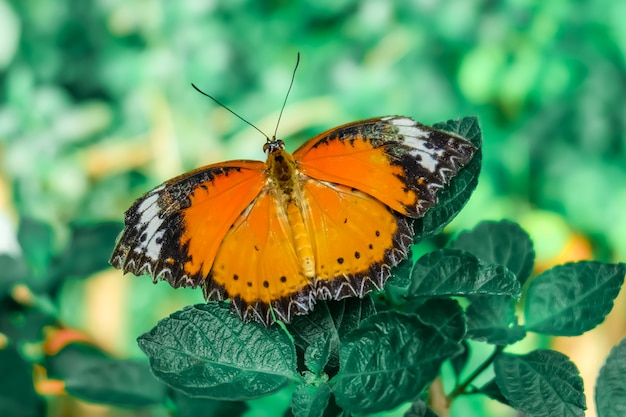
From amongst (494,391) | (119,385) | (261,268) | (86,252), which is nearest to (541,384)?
(494,391)

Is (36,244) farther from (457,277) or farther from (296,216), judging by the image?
(457,277)

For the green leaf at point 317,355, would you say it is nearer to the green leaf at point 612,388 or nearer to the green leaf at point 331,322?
the green leaf at point 331,322

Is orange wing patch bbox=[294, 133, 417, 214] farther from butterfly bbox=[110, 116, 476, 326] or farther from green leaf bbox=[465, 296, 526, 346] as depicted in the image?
green leaf bbox=[465, 296, 526, 346]

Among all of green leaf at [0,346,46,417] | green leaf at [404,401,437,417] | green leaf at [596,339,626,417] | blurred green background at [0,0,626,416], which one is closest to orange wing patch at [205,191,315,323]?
green leaf at [404,401,437,417]

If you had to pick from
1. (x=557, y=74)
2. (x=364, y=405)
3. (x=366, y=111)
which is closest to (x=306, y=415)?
(x=364, y=405)

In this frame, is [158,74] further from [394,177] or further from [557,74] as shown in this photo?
[394,177]

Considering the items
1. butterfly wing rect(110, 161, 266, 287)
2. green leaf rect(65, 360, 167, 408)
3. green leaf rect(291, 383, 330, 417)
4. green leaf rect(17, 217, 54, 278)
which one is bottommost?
green leaf rect(291, 383, 330, 417)

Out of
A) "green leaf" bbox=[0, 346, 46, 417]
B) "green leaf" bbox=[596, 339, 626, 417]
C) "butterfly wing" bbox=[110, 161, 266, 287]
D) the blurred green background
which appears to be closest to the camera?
"green leaf" bbox=[596, 339, 626, 417]

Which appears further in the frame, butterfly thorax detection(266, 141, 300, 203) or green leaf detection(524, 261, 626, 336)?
butterfly thorax detection(266, 141, 300, 203)

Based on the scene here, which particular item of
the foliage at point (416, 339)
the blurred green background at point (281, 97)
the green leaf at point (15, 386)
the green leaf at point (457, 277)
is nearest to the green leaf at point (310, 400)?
the foliage at point (416, 339)
